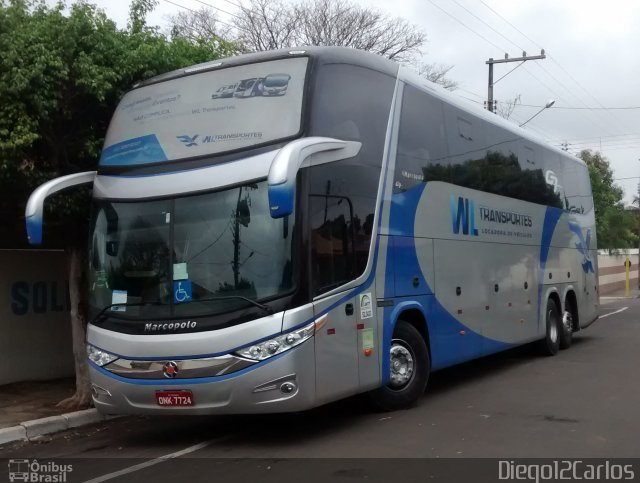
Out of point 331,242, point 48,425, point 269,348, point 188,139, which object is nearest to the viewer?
point 269,348

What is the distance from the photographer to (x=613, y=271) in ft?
137

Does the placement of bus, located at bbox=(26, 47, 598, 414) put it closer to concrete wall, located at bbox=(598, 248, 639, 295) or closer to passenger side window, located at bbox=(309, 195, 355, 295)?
passenger side window, located at bbox=(309, 195, 355, 295)

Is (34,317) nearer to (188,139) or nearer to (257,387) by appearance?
(188,139)

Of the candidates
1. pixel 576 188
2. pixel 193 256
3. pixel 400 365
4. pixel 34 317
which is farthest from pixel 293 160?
pixel 576 188

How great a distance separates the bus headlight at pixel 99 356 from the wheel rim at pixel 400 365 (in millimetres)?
3208

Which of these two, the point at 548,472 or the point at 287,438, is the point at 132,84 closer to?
the point at 287,438

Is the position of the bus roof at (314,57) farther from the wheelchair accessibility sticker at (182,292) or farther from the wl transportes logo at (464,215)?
the wheelchair accessibility sticker at (182,292)

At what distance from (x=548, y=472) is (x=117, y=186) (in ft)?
17.2

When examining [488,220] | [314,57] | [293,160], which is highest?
[314,57]

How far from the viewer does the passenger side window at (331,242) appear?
7344 mm

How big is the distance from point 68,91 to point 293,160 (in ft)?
13.0

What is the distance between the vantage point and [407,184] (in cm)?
908

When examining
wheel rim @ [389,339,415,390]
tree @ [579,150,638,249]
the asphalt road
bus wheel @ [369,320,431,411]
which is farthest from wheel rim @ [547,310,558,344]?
tree @ [579,150,638,249]

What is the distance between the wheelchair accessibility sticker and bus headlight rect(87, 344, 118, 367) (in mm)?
914
